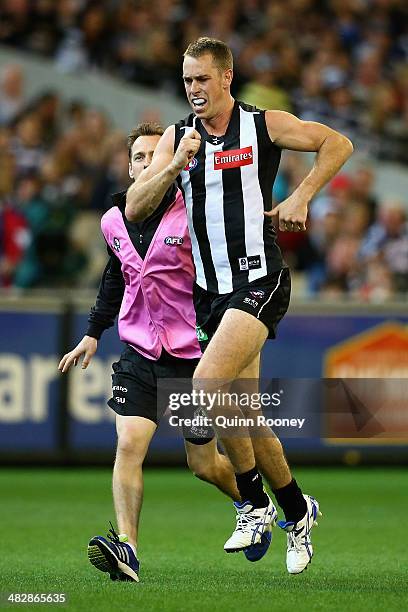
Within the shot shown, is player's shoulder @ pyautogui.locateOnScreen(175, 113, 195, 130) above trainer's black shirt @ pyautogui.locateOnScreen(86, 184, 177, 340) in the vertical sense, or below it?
above

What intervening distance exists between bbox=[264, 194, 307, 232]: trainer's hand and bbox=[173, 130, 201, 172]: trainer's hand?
49 centimetres

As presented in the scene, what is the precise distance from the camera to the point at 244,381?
22.7ft

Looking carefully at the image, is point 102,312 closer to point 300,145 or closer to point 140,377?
point 140,377

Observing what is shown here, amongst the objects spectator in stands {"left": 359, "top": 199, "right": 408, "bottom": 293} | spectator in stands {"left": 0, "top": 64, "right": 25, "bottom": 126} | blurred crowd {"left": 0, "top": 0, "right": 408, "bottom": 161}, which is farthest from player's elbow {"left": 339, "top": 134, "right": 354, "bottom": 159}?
blurred crowd {"left": 0, "top": 0, "right": 408, "bottom": 161}

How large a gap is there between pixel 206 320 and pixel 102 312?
2.87 ft

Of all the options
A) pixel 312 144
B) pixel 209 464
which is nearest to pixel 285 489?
pixel 209 464

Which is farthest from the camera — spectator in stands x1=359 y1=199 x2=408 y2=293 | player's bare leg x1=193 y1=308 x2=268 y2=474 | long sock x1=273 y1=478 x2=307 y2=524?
spectator in stands x1=359 y1=199 x2=408 y2=293

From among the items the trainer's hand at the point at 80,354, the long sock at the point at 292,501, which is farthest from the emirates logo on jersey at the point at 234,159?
the long sock at the point at 292,501

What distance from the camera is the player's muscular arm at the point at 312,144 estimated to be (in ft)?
22.0

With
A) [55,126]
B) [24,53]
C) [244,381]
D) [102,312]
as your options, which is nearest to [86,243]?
[55,126]

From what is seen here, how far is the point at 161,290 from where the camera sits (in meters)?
7.54

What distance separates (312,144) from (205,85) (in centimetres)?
59

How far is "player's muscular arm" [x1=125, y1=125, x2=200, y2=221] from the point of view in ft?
21.2

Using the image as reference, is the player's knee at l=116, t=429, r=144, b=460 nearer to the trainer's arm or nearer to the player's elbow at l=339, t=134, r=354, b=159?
the trainer's arm
